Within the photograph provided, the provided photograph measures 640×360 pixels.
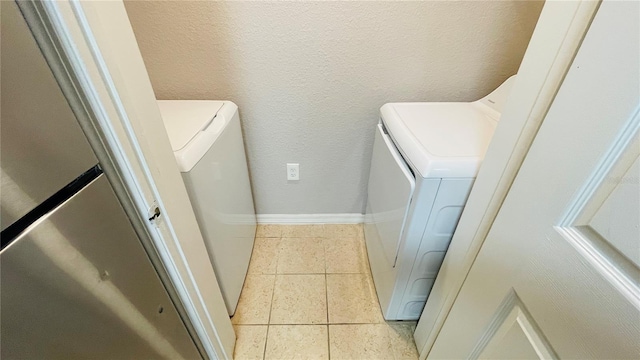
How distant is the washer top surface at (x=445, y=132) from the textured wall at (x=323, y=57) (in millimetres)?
189

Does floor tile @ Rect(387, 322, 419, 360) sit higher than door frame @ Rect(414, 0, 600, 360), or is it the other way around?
door frame @ Rect(414, 0, 600, 360)

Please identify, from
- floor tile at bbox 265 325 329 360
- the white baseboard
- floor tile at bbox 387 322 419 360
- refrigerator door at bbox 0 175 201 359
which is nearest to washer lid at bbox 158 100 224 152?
refrigerator door at bbox 0 175 201 359

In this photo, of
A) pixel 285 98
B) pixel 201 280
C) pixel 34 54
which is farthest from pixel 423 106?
pixel 34 54

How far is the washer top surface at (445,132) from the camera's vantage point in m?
0.81

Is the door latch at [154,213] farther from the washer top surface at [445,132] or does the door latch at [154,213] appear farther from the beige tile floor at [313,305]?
the beige tile floor at [313,305]

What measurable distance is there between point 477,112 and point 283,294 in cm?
127

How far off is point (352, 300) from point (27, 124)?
4.47 feet

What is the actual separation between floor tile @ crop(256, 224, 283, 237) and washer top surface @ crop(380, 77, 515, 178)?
3.29 ft

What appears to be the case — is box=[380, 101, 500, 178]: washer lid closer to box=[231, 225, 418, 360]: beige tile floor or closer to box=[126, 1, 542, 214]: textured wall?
box=[126, 1, 542, 214]: textured wall

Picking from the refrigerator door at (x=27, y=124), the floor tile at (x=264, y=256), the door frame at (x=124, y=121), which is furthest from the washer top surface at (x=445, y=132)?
the floor tile at (x=264, y=256)

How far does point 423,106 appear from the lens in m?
1.21

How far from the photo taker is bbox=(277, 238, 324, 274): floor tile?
1.54m

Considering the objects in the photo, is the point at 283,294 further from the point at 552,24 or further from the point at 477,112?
the point at 552,24

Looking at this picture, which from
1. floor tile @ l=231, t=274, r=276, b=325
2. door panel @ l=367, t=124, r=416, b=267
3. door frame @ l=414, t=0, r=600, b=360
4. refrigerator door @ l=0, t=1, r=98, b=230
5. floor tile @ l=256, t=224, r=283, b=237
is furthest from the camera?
floor tile @ l=256, t=224, r=283, b=237
